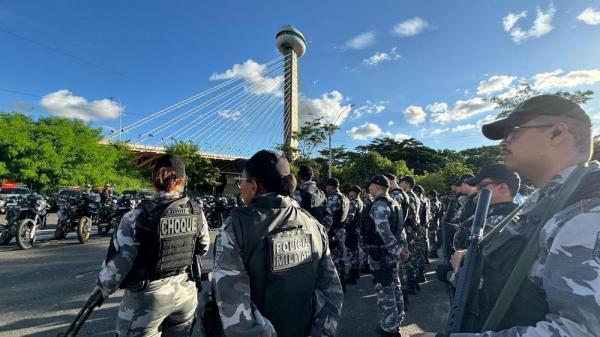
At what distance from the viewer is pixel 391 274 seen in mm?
3801

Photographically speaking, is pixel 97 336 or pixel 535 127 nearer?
pixel 535 127

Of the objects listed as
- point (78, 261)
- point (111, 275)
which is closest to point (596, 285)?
point (111, 275)

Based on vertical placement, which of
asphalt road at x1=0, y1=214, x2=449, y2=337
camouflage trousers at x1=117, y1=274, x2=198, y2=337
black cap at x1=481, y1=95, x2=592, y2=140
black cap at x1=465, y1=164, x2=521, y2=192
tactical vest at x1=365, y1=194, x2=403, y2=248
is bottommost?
asphalt road at x1=0, y1=214, x2=449, y2=337

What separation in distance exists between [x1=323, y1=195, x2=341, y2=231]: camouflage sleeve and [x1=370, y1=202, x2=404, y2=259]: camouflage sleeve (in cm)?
137

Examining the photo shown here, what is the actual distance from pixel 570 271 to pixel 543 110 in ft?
1.96

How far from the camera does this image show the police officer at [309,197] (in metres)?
4.77

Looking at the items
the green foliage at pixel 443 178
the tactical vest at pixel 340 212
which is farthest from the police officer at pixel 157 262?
the green foliage at pixel 443 178

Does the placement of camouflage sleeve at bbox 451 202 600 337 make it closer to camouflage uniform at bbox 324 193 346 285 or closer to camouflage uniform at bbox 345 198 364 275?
camouflage uniform at bbox 324 193 346 285

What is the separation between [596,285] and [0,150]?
28.9m

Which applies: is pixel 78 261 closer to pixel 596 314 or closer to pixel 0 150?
pixel 596 314

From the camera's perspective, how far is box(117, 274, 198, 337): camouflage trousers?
2.02 m

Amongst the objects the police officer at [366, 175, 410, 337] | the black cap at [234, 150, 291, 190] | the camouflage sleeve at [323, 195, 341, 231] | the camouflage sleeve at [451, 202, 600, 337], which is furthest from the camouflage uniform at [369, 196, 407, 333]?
the camouflage sleeve at [451, 202, 600, 337]

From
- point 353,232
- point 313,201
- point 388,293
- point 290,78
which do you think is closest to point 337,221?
point 313,201

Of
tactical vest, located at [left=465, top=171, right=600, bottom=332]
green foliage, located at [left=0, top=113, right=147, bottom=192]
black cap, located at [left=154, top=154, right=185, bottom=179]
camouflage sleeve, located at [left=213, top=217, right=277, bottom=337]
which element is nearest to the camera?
tactical vest, located at [left=465, top=171, right=600, bottom=332]
